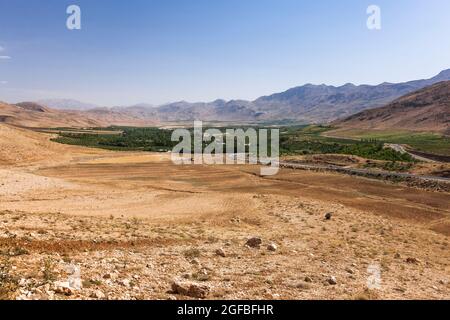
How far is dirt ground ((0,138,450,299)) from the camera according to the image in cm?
1127

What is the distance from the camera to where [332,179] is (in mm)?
54344

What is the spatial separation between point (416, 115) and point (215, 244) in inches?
6362

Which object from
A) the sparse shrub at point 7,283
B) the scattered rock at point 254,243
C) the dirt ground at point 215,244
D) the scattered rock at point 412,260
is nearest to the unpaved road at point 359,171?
the dirt ground at point 215,244

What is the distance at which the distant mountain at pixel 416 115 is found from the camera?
143 meters

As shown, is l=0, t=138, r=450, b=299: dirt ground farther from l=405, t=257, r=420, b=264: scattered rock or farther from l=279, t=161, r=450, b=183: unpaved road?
l=279, t=161, r=450, b=183: unpaved road

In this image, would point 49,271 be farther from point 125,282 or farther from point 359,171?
point 359,171

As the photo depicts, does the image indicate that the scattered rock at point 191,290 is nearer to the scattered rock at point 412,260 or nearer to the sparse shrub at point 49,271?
the sparse shrub at point 49,271

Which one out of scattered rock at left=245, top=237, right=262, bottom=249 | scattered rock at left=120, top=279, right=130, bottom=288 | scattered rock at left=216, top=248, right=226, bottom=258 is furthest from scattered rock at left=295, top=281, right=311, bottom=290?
scattered rock at left=245, top=237, right=262, bottom=249

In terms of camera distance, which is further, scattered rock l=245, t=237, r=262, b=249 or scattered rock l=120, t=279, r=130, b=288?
scattered rock l=245, t=237, r=262, b=249

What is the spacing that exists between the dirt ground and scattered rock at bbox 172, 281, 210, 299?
1.1 inches

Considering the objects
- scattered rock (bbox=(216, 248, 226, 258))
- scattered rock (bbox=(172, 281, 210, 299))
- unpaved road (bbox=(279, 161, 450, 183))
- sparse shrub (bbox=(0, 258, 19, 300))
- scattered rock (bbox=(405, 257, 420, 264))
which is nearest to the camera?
sparse shrub (bbox=(0, 258, 19, 300))

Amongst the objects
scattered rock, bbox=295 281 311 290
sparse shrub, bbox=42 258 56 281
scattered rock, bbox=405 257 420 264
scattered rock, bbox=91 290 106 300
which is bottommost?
scattered rock, bbox=405 257 420 264

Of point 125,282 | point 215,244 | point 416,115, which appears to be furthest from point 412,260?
point 416,115
